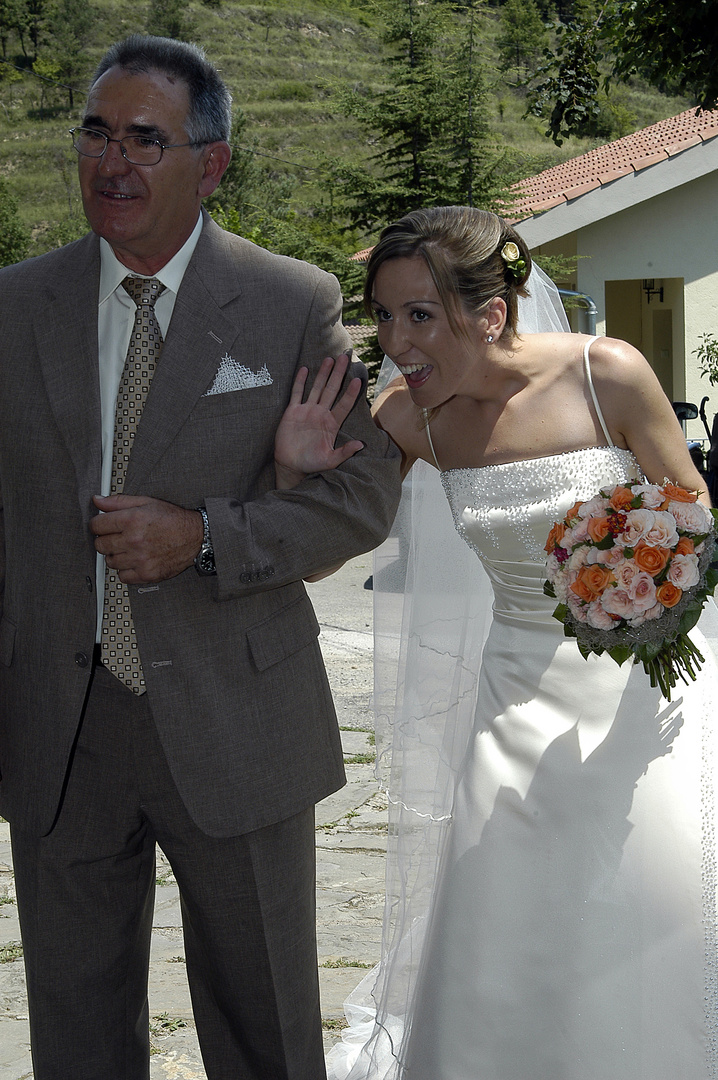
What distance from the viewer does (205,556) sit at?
218 centimetres

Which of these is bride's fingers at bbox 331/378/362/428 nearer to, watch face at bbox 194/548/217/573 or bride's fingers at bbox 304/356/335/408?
bride's fingers at bbox 304/356/335/408

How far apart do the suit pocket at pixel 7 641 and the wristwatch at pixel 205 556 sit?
445mm

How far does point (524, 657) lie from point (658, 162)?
14.4 m

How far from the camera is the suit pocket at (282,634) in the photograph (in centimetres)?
225

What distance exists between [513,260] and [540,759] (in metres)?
1.32

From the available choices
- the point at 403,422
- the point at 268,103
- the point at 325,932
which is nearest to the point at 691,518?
the point at 403,422

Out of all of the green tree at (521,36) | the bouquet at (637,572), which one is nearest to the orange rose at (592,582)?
A: the bouquet at (637,572)

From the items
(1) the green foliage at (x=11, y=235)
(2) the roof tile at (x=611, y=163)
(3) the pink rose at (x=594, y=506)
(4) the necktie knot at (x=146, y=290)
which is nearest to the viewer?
(4) the necktie knot at (x=146, y=290)

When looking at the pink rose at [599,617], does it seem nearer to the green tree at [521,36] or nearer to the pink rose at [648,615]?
the pink rose at [648,615]

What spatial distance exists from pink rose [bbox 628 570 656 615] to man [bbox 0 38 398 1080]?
56 cm

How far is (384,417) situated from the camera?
3.23 meters

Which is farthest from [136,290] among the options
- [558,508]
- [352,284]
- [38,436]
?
[352,284]

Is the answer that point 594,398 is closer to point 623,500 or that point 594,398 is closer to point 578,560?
point 623,500

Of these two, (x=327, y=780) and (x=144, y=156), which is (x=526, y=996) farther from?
(x=144, y=156)
